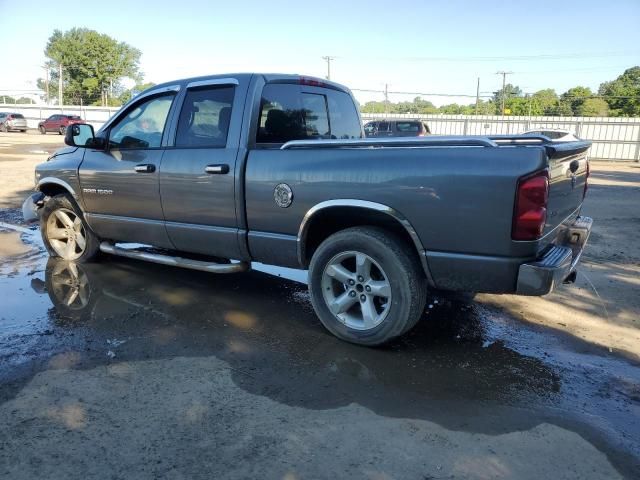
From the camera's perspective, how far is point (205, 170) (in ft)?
14.1

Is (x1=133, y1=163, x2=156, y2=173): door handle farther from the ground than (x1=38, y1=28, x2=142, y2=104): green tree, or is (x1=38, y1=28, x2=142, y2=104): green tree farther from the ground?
(x1=38, y1=28, x2=142, y2=104): green tree

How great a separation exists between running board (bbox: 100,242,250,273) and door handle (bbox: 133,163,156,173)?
834 millimetres

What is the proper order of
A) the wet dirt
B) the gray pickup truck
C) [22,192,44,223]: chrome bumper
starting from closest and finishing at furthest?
the wet dirt < the gray pickup truck < [22,192,44,223]: chrome bumper

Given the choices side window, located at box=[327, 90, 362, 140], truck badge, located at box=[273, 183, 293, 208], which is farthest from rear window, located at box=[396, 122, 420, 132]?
truck badge, located at box=[273, 183, 293, 208]

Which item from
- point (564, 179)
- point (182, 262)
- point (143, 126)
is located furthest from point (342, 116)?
point (564, 179)

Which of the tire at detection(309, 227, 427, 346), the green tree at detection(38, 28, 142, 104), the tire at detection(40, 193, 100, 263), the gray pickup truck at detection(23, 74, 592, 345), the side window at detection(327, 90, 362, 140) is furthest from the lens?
the green tree at detection(38, 28, 142, 104)

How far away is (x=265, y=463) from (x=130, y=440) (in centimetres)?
74

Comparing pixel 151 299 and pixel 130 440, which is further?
pixel 151 299

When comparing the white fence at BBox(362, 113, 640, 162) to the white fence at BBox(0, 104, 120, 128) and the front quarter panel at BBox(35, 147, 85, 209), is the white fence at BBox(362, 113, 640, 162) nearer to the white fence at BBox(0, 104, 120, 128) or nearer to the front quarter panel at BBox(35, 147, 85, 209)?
the front quarter panel at BBox(35, 147, 85, 209)

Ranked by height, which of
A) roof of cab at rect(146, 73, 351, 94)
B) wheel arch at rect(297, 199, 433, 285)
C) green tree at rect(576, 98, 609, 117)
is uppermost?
green tree at rect(576, 98, 609, 117)

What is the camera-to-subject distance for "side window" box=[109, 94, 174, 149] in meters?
4.84

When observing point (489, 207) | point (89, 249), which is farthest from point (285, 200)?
point (89, 249)

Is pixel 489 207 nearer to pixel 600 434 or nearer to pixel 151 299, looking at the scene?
pixel 600 434

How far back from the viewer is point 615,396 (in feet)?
10.4
